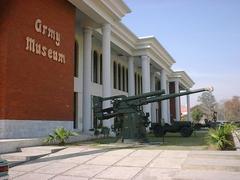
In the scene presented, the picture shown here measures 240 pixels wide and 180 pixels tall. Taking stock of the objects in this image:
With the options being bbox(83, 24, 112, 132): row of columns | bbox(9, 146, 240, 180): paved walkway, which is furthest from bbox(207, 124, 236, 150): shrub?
bbox(83, 24, 112, 132): row of columns

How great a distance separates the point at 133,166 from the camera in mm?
10422

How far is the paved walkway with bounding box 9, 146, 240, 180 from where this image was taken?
30.2 ft

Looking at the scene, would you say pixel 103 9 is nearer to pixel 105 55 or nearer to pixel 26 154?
pixel 105 55

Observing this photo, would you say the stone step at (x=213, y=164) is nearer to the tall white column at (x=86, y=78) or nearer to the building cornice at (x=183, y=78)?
the tall white column at (x=86, y=78)

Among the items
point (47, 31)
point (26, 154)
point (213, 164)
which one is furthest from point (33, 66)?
point (213, 164)

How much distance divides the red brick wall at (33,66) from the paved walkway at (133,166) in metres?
4.62

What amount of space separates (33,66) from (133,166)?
888cm

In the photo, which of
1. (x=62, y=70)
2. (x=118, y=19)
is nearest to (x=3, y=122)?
(x=62, y=70)

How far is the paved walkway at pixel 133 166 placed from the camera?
9.20m

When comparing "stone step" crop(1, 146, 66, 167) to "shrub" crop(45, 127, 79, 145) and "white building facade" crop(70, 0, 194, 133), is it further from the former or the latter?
"white building facade" crop(70, 0, 194, 133)

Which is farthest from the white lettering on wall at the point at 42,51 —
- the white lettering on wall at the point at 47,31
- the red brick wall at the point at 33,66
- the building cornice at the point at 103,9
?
the building cornice at the point at 103,9

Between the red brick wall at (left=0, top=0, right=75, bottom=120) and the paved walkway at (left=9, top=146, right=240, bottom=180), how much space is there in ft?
15.1

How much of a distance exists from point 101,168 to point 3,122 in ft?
21.7

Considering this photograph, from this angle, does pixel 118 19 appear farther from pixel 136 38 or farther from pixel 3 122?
pixel 3 122
